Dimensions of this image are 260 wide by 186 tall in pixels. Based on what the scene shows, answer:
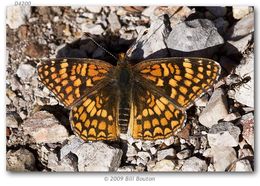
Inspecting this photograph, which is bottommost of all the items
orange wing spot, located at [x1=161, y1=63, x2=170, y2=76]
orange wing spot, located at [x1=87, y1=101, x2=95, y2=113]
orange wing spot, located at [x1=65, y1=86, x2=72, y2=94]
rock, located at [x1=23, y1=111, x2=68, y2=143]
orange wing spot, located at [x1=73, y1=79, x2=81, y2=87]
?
rock, located at [x1=23, y1=111, x2=68, y2=143]

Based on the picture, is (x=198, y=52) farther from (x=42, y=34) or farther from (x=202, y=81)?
(x=42, y=34)


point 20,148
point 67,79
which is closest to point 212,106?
point 67,79

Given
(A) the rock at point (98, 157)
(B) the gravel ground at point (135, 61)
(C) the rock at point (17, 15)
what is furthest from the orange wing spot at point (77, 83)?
(C) the rock at point (17, 15)

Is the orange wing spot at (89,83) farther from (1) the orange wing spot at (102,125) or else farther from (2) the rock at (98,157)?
(2) the rock at (98,157)

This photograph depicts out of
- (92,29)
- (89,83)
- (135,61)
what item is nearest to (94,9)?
(92,29)

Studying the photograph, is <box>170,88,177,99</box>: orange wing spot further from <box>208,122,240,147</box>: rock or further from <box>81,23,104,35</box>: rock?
<box>81,23,104,35</box>: rock

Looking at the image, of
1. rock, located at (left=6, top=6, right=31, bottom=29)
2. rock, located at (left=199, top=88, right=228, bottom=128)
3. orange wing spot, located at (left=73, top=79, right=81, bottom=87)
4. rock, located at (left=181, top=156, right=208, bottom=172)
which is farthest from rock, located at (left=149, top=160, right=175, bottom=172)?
rock, located at (left=6, top=6, right=31, bottom=29)
